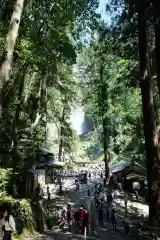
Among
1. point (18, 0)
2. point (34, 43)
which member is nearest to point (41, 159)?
point (34, 43)

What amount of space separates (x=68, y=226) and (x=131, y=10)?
11.4 m

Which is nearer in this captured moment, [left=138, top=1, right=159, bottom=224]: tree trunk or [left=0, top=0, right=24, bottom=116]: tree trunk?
[left=0, top=0, right=24, bottom=116]: tree trunk

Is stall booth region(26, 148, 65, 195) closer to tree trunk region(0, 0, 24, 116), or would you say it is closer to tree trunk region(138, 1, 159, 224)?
tree trunk region(138, 1, 159, 224)

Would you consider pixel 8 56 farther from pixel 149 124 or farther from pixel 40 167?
pixel 40 167

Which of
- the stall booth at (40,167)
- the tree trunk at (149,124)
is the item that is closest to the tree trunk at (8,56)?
the tree trunk at (149,124)

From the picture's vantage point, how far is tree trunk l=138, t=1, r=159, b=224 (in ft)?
35.8

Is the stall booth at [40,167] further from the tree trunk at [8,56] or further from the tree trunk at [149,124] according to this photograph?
the tree trunk at [8,56]

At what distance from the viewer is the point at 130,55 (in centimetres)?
1967

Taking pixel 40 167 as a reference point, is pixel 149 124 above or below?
above

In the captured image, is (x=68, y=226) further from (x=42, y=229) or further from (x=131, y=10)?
(x=131, y=10)

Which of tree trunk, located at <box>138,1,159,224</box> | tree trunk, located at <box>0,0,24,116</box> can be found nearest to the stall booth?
tree trunk, located at <box>138,1,159,224</box>

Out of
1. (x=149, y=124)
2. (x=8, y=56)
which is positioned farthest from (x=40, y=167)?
(x=8, y=56)

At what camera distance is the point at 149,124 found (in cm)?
1151

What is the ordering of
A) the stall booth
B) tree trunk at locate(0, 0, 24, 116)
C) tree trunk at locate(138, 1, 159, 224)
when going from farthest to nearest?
the stall booth, tree trunk at locate(138, 1, 159, 224), tree trunk at locate(0, 0, 24, 116)
